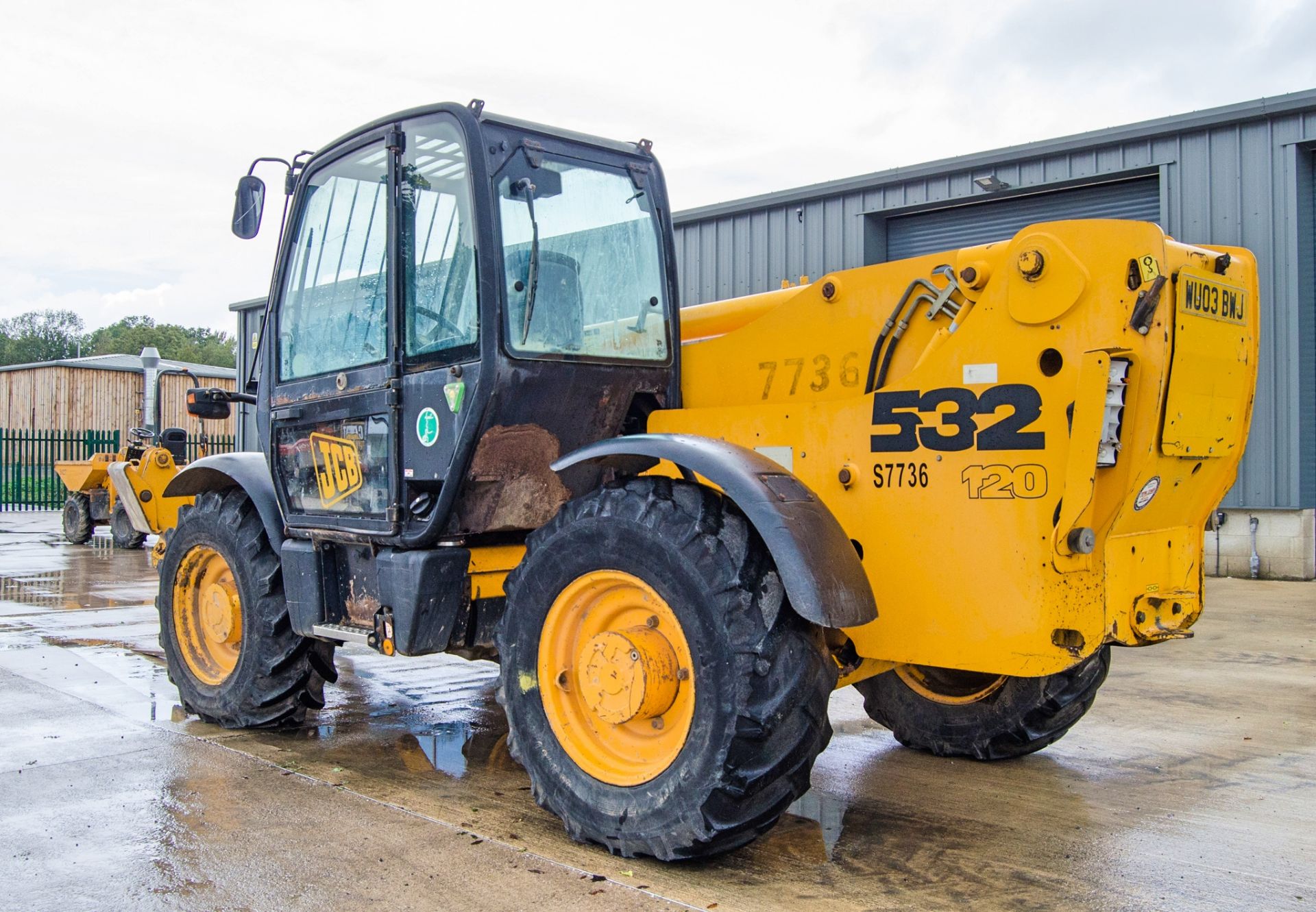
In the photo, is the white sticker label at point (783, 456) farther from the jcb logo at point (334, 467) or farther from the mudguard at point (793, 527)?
the jcb logo at point (334, 467)

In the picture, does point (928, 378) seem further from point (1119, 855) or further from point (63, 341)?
point (63, 341)

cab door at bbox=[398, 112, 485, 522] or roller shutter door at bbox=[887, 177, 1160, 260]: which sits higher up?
roller shutter door at bbox=[887, 177, 1160, 260]

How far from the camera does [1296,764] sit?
4953 millimetres

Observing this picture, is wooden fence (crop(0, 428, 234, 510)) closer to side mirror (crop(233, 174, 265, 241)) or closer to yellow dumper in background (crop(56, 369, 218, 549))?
yellow dumper in background (crop(56, 369, 218, 549))

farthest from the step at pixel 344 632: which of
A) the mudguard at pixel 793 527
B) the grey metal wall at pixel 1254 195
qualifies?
the grey metal wall at pixel 1254 195

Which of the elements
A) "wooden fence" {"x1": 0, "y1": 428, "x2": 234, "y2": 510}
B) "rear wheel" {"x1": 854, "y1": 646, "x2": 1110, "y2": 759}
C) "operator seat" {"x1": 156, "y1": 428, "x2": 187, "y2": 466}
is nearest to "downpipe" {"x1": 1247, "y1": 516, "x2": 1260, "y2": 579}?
"rear wheel" {"x1": 854, "y1": 646, "x2": 1110, "y2": 759}

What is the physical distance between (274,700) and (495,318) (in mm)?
→ 2289

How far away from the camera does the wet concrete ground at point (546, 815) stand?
136 inches

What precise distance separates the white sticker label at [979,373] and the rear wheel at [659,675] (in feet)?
2.71

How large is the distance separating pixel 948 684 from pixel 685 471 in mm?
1659

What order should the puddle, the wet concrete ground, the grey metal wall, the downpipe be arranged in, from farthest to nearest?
the downpipe → the grey metal wall → the puddle → the wet concrete ground

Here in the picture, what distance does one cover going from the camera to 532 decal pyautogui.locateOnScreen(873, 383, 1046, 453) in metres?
3.46

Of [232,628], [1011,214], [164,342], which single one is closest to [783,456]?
[232,628]

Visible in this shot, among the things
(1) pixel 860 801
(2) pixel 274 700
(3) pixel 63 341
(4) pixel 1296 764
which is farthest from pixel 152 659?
(3) pixel 63 341
